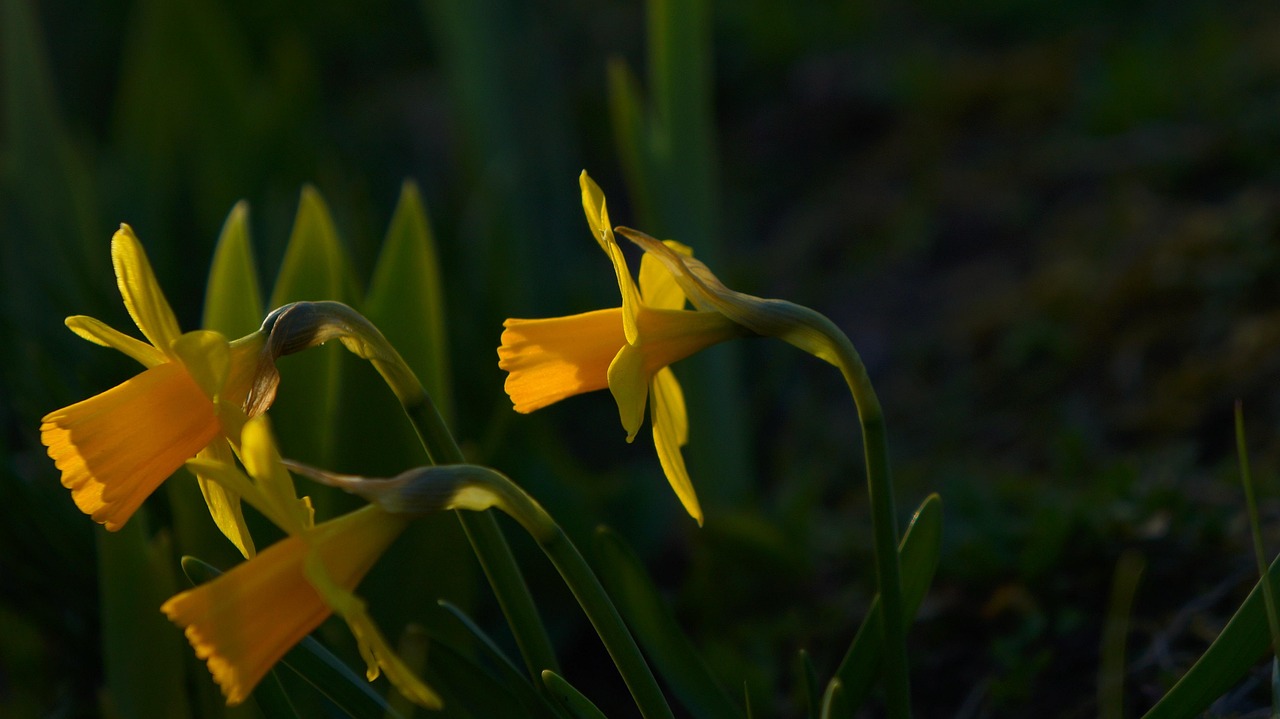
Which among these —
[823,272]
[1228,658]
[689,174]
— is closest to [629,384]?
[1228,658]

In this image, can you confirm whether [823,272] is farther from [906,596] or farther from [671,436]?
[671,436]

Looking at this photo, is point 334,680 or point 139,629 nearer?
point 334,680

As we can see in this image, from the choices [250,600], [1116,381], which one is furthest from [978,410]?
[250,600]

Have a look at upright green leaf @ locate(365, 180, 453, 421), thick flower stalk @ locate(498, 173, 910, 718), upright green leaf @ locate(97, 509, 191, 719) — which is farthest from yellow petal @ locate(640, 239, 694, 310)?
upright green leaf @ locate(97, 509, 191, 719)

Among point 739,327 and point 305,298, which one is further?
point 305,298

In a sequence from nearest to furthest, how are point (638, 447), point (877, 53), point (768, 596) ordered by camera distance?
point (768, 596) < point (638, 447) < point (877, 53)

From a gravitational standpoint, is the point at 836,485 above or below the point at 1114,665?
below

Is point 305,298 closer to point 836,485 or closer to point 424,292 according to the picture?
point 424,292
